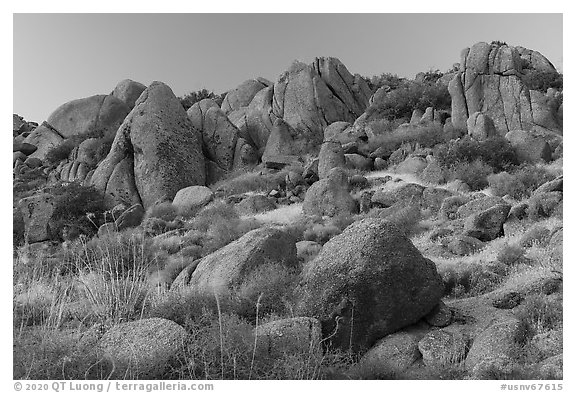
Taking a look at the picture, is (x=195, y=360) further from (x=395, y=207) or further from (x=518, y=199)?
(x=518, y=199)

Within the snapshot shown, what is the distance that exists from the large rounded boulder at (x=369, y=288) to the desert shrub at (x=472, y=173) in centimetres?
1435

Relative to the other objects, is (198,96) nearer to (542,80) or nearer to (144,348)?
(542,80)

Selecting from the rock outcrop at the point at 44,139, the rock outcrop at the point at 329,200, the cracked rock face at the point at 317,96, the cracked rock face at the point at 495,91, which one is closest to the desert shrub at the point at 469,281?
the rock outcrop at the point at 329,200

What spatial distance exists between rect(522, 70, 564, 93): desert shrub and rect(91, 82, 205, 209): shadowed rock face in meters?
20.5

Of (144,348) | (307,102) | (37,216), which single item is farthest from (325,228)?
(307,102)

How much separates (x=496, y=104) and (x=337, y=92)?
436 inches

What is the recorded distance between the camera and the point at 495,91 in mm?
32531

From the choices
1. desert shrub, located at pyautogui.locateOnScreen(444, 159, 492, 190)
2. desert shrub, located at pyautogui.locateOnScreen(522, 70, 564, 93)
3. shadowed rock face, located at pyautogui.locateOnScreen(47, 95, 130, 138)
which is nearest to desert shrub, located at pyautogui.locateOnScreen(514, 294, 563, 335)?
desert shrub, located at pyautogui.locateOnScreen(444, 159, 492, 190)

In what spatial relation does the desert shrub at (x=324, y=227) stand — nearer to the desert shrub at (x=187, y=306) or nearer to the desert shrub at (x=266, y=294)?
the desert shrub at (x=266, y=294)

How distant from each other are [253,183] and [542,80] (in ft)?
69.9

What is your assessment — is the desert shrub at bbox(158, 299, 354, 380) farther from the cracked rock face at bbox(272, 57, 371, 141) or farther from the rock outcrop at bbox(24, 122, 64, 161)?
the rock outcrop at bbox(24, 122, 64, 161)

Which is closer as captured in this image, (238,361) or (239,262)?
(238,361)

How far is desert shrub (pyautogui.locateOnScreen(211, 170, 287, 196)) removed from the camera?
90.7 ft
